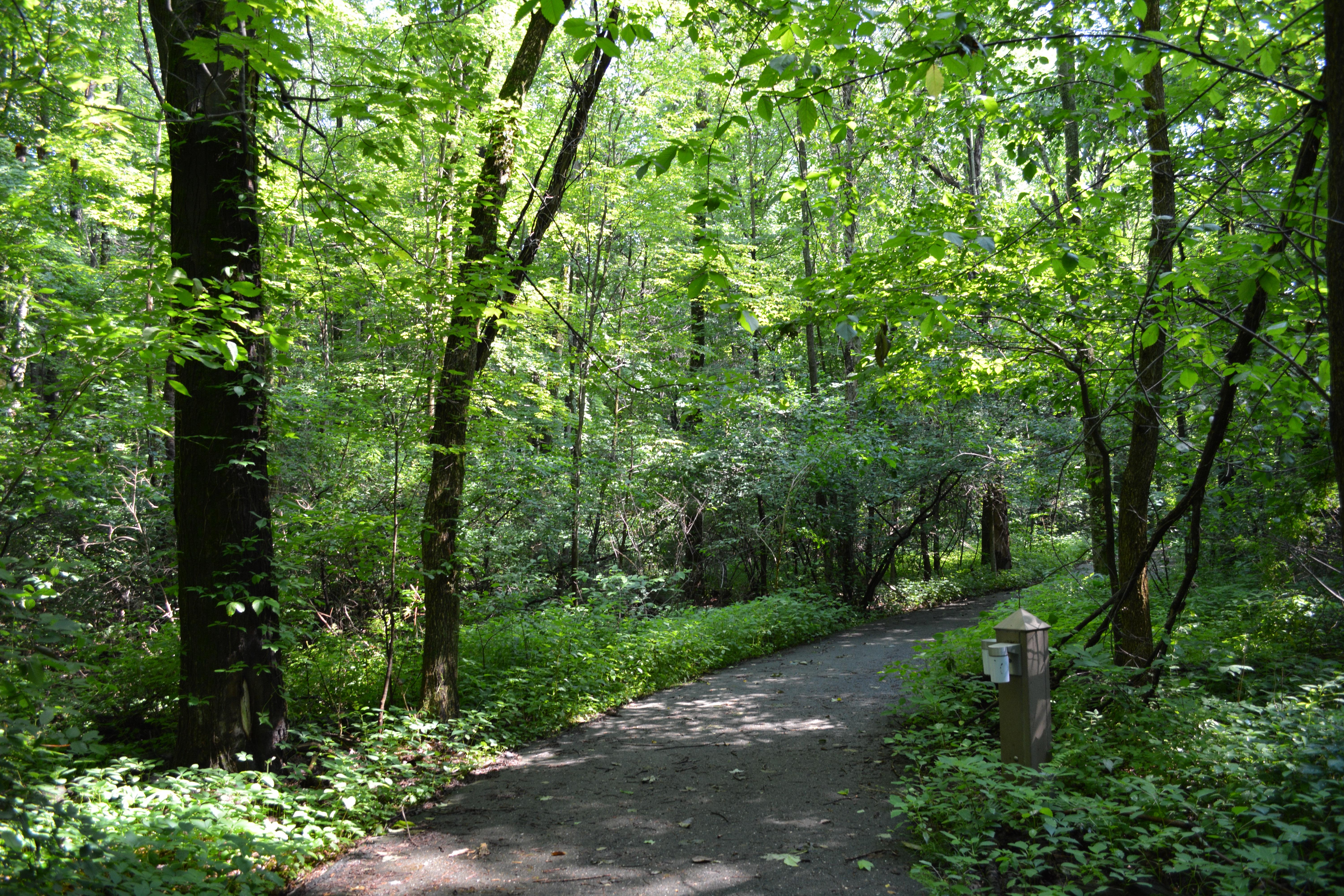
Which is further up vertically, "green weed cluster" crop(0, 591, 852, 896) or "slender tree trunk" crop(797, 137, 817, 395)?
"slender tree trunk" crop(797, 137, 817, 395)

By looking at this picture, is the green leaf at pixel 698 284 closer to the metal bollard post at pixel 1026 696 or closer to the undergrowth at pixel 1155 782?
the undergrowth at pixel 1155 782

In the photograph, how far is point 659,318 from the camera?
16.5 meters

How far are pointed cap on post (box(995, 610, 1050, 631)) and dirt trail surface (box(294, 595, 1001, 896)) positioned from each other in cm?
139

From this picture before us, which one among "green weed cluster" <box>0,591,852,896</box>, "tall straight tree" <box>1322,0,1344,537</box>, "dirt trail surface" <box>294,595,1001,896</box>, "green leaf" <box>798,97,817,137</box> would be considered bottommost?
"dirt trail surface" <box>294,595,1001,896</box>

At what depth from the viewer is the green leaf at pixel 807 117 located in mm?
2576

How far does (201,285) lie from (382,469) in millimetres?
8245

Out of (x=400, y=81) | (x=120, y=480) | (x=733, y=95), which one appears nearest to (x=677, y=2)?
(x=400, y=81)

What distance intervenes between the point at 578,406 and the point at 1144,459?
8793 millimetres

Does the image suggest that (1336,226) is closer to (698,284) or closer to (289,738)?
(698,284)

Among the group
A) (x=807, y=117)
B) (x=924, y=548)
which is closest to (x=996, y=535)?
(x=924, y=548)

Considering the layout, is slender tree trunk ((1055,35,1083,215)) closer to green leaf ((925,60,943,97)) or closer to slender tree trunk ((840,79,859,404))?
slender tree trunk ((840,79,859,404))

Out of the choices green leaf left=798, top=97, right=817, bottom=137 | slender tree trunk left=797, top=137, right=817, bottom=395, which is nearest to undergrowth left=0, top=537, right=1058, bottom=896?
green leaf left=798, top=97, right=817, bottom=137

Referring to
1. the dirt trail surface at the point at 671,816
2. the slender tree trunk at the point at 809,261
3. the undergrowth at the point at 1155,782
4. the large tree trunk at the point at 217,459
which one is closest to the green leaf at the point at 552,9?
the large tree trunk at the point at 217,459

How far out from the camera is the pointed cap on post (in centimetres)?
447
